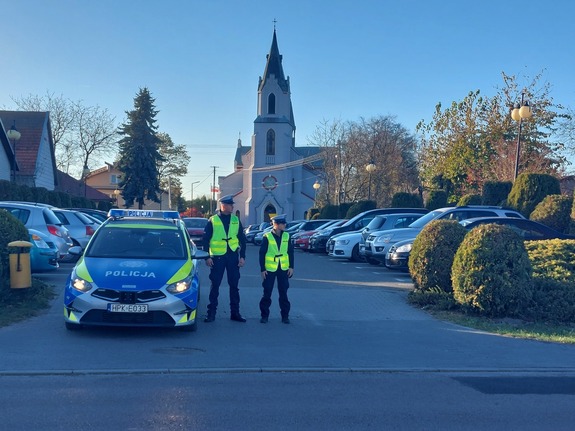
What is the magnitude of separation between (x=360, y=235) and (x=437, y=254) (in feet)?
34.9

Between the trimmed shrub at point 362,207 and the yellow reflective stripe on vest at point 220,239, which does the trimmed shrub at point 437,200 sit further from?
the yellow reflective stripe on vest at point 220,239

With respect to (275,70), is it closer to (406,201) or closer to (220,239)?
(406,201)

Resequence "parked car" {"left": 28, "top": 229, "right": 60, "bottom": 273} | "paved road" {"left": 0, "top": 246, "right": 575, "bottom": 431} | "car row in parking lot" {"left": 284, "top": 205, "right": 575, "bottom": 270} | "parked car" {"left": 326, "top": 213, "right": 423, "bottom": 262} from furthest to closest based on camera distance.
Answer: "parked car" {"left": 326, "top": 213, "right": 423, "bottom": 262}
"car row in parking lot" {"left": 284, "top": 205, "right": 575, "bottom": 270}
"parked car" {"left": 28, "top": 229, "right": 60, "bottom": 273}
"paved road" {"left": 0, "top": 246, "right": 575, "bottom": 431}

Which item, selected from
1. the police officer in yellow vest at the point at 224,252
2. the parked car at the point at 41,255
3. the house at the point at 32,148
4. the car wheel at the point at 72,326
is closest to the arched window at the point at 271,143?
the house at the point at 32,148

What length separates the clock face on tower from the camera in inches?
3199

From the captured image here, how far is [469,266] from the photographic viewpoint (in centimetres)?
1162

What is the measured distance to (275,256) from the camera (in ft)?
35.7

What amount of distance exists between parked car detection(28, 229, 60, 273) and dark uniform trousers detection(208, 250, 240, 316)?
5.16 meters

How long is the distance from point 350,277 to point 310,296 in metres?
4.26

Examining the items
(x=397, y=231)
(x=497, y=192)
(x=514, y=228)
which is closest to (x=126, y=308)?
(x=514, y=228)

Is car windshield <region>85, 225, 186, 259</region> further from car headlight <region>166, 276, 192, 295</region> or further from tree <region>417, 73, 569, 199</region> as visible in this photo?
tree <region>417, 73, 569, 199</region>

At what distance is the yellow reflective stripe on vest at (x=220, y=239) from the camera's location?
1085 cm

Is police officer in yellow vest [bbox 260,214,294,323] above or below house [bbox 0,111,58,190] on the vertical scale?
below

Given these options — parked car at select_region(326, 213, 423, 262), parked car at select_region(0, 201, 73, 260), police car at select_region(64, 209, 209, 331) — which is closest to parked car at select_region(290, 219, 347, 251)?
parked car at select_region(326, 213, 423, 262)
